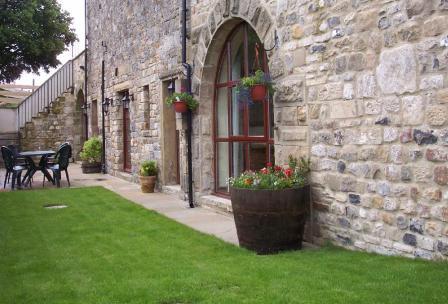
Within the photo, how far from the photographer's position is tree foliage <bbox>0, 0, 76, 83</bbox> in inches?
706

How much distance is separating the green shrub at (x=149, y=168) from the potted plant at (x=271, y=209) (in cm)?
503

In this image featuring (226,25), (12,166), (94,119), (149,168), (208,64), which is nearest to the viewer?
(226,25)

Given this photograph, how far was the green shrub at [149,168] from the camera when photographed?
986cm

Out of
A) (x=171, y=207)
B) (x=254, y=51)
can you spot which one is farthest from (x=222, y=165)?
(x=254, y=51)

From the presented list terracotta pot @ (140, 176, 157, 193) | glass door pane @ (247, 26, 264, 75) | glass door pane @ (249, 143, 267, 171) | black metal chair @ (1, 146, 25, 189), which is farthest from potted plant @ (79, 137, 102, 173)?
glass door pane @ (247, 26, 264, 75)

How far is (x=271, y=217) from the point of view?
15.6ft

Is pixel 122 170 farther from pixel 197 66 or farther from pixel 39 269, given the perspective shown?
pixel 39 269

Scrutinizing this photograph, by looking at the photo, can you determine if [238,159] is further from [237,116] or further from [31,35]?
[31,35]

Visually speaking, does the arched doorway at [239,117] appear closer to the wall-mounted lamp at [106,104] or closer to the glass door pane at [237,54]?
the glass door pane at [237,54]

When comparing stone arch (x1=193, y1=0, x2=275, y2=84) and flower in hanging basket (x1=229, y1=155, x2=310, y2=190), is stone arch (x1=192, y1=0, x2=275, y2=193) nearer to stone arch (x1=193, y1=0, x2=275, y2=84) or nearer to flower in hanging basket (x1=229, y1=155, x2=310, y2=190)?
stone arch (x1=193, y1=0, x2=275, y2=84)

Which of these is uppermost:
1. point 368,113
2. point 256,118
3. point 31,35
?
point 31,35

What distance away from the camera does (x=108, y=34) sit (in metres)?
13.1

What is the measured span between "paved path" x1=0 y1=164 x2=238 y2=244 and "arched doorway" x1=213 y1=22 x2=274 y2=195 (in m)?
0.70

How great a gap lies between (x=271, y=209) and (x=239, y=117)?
271 centimetres
